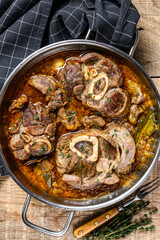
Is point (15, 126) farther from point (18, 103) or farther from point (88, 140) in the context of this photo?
point (88, 140)

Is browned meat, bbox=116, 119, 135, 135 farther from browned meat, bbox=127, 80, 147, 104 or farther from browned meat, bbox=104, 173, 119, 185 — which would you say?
browned meat, bbox=104, 173, 119, 185

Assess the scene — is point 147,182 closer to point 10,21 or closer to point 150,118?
point 150,118

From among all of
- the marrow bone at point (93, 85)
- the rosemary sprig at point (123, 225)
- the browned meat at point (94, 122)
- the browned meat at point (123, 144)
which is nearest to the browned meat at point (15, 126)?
the browned meat at point (94, 122)

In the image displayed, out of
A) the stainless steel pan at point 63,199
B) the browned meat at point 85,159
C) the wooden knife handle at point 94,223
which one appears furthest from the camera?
the wooden knife handle at point 94,223

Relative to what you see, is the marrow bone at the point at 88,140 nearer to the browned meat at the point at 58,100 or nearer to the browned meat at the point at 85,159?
the browned meat at the point at 85,159

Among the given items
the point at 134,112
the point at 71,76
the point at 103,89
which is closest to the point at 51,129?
the point at 71,76

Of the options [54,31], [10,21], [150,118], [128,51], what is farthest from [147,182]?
[10,21]
